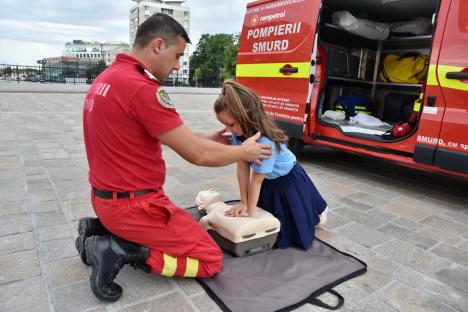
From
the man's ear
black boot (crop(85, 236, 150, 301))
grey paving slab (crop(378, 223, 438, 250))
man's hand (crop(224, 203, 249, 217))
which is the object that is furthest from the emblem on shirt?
grey paving slab (crop(378, 223, 438, 250))

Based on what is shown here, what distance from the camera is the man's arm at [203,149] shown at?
69.4 inches

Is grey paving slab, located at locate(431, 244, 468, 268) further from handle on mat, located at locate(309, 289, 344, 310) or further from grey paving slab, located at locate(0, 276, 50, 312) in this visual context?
grey paving slab, located at locate(0, 276, 50, 312)

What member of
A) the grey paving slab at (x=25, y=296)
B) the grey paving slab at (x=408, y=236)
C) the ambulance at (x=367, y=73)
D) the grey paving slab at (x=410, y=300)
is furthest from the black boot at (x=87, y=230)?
the ambulance at (x=367, y=73)

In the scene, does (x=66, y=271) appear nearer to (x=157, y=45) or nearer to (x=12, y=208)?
(x=12, y=208)

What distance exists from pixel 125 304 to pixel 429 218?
108 inches

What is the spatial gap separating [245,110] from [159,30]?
0.73 m

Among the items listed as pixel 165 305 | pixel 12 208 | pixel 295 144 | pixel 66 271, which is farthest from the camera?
pixel 295 144

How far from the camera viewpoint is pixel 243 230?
2277mm

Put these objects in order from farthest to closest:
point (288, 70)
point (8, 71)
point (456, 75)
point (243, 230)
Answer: point (8, 71)
point (288, 70)
point (456, 75)
point (243, 230)

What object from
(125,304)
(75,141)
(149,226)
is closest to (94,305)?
(125,304)

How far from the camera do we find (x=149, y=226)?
74.2 inches

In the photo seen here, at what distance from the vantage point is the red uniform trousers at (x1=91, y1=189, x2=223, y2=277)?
187 centimetres

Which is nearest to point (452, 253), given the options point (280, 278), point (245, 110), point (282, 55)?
point (280, 278)

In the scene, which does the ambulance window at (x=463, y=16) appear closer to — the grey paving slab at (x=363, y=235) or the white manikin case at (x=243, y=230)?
the grey paving slab at (x=363, y=235)
